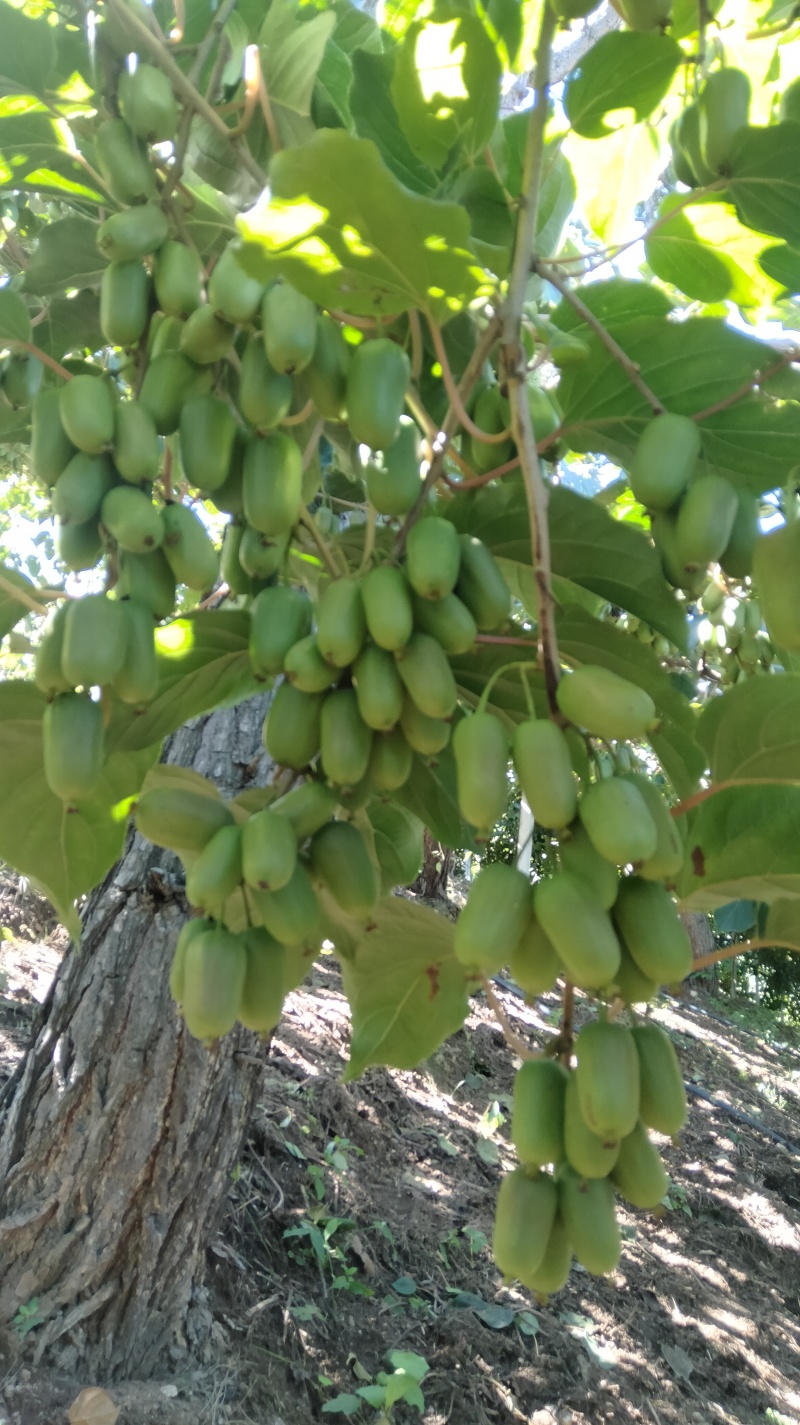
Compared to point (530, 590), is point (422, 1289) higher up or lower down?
lower down

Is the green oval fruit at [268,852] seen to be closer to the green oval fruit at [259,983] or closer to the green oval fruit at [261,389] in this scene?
the green oval fruit at [259,983]

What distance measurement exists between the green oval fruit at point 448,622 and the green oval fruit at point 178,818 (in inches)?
7.7

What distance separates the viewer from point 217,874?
2.07ft

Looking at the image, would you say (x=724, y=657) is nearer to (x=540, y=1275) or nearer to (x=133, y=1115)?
(x=133, y=1115)

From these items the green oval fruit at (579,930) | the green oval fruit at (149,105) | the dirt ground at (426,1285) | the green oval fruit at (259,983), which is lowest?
the dirt ground at (426,1285)

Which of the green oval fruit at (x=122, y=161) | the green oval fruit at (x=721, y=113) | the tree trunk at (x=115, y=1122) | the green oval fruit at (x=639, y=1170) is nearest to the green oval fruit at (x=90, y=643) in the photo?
the green oval fruit at (x=122, y=161)

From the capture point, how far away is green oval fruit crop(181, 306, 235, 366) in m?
0.69

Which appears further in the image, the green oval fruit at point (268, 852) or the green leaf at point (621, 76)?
the green leaf at point (621, 76)

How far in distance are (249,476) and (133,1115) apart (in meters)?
1.57

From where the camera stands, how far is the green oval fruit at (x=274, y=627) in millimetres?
691

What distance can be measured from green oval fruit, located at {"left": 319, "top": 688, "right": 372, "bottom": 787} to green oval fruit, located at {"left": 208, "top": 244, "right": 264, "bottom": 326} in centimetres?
26

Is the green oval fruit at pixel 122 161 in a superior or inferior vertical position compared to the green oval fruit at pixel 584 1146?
superior

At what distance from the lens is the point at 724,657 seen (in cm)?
212

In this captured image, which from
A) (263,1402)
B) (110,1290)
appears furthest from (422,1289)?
(110,1290)
